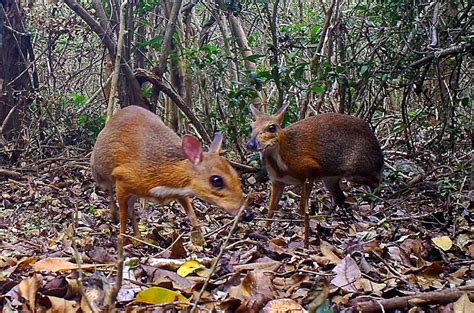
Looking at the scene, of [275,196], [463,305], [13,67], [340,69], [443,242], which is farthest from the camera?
[13,67]

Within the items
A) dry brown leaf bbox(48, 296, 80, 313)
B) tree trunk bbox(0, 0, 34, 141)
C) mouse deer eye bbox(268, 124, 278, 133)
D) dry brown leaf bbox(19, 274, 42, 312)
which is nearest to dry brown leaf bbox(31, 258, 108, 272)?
dry brown leaf bbox(19, 274, 42, 312)

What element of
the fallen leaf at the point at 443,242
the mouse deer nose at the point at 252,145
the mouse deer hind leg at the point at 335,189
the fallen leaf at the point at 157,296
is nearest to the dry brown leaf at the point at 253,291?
the fallen leaf at the point at 157,296

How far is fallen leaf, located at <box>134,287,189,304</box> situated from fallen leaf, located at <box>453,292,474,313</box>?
110 centimetres

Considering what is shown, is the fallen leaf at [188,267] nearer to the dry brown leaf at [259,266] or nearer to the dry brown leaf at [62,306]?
the dry brown leaf at [259,266]

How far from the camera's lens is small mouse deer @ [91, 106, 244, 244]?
15.6ft

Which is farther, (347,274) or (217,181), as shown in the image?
(217,181)

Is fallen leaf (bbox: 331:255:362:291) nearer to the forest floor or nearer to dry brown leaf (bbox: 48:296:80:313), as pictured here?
the forest floor

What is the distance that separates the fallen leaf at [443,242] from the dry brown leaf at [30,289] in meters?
2.47

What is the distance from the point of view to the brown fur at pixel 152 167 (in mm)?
4758

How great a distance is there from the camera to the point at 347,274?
335 centimetres

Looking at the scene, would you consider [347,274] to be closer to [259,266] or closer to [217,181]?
[259,266]

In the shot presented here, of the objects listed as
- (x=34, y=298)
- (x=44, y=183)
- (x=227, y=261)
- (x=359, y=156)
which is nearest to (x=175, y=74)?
(x=44, y=183)

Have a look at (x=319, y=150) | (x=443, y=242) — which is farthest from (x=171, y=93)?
(x=443, y=242)

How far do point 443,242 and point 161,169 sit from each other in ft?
6.57
